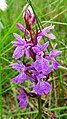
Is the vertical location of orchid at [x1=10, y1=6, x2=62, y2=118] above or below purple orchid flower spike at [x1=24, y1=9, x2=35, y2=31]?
below

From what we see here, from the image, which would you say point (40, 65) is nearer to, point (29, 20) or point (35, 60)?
point (35, 60)

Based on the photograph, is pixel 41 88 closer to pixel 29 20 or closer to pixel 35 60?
pixel 35 60

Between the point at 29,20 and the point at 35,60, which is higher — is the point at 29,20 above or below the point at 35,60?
above

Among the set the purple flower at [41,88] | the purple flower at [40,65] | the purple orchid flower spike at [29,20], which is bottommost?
the purple flower at [41,88]

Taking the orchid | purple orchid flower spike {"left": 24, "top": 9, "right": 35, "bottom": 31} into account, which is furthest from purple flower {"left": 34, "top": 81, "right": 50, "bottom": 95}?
purple orchid flower spike {"left": 24, "top": 9, "right": 35, "bottom": 31}

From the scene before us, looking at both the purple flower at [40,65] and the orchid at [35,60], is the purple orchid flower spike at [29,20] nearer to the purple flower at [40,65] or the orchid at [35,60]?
the orchid at [35,60]

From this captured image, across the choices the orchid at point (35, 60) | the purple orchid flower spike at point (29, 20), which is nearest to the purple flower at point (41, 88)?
the orchid at point (35, 60)

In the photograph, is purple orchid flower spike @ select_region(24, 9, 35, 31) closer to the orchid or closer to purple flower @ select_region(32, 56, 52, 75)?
the orchid

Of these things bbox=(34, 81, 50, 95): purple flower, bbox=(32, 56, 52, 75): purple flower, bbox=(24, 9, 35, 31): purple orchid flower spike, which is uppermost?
bbox=(24, 9, 35, 31): purple orchid flower spike

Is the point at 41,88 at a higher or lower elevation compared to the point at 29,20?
lower

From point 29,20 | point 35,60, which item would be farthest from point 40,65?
point 29,20

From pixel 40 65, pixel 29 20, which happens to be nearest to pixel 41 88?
pixel 40 65

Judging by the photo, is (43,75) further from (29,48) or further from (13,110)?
(13,110)
